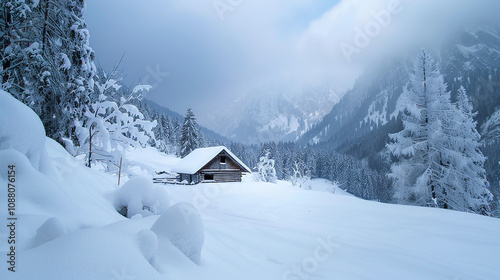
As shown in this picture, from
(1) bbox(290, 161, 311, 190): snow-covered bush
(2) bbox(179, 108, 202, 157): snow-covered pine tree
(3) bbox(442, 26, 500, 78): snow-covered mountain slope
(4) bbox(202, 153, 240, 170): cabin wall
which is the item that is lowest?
(1) bbox(290, 161, 311, 190): snow-covered bush

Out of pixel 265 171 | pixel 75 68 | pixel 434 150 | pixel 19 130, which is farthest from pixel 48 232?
pixel 265 171

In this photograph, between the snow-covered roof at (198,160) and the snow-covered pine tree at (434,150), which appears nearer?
the snow-covered pine tree at (434,150)

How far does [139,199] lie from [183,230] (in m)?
3.09

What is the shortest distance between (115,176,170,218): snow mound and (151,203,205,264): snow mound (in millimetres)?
2699

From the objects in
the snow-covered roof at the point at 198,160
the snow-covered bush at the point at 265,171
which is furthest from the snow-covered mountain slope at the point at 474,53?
the snow-covered roof at the point at 198,160

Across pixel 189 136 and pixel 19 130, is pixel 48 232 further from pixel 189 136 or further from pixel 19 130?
pixel 189 136

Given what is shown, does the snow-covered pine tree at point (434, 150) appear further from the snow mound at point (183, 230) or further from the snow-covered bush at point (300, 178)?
the snow-covered bush at point (300, 178)

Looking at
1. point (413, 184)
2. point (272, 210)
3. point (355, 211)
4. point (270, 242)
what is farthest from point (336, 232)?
point (413, 184)

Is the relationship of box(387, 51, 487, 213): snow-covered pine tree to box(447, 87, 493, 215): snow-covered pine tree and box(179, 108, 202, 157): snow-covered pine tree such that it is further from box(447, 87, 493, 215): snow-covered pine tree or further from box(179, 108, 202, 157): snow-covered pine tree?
box(179, 108, 202, 157): snow-covered pine tree

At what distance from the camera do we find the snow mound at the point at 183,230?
3.21 m

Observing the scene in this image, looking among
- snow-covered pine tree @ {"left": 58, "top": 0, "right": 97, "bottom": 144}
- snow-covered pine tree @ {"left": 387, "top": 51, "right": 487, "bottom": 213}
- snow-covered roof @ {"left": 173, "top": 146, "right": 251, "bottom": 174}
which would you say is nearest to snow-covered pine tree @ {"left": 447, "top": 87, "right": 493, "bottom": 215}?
snow-covered pine tree @ {"left": 387, "top": 51, "right": 487, "bottom": 213}

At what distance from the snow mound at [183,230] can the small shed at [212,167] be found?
22.9 metres

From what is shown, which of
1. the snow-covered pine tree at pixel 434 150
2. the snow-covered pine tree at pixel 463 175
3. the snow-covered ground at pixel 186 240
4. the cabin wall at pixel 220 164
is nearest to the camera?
the snow-covered ground at pixel 186 240

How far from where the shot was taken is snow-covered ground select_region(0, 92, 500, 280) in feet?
6.36
